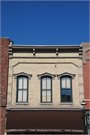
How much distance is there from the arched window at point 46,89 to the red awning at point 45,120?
3.38ft

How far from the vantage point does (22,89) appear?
1337 cm

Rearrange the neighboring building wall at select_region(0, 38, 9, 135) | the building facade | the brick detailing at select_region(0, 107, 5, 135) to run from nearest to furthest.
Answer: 1. the building facade
2. the brick detailing at select_region(0, 107, 5, 135)
3. the neighboring building wall at select_region(0, 38, 9, 135)

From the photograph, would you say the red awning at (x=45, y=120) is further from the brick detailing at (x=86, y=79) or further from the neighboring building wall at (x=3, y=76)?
the brick detailing at (x=86, y=79)

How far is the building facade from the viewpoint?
12.2m

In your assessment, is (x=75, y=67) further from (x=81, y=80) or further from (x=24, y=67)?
(x=24, y=67)

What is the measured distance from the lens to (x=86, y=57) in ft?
45.1

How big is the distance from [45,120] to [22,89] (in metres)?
3.00

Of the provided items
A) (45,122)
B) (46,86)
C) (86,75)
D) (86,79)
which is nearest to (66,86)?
(46,86)

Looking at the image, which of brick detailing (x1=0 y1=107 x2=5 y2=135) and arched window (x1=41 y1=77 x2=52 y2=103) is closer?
brick detailing (x1=0 y1=107 x2=5 y2=135)

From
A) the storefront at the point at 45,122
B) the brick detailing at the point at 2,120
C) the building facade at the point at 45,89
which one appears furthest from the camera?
the brick detailing at the point at 2,120

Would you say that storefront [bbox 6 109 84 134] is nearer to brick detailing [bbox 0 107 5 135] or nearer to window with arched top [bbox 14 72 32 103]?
brick detailing [bbox 0 107 5 135]

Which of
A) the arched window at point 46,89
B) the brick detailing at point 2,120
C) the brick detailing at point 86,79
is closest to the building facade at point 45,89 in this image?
the arched window at point 46,89

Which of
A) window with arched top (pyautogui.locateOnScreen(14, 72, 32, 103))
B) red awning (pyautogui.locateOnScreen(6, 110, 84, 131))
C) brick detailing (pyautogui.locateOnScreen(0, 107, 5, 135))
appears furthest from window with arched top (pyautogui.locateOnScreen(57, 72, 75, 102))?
brick detailing (pyautogui.locateOnScreen(0, 107, 5, 135))

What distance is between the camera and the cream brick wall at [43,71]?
13.1 meters
